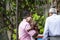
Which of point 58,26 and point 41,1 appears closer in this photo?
point 58,26

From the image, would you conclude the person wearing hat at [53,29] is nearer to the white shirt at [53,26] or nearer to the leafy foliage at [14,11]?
the white shirt at [53,26]

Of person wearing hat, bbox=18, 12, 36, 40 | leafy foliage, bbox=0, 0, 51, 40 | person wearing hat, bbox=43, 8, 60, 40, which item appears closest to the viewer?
person wearing hat, bbox=43, 8, 60, 40

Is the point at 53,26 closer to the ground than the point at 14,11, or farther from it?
farther from it

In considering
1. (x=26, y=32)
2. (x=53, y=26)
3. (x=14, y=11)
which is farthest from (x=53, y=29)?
(x=14, y=11)

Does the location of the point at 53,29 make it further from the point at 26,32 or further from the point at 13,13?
the point at 13,13

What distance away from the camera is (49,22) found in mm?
5258

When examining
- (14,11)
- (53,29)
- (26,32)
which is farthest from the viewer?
(14,11)

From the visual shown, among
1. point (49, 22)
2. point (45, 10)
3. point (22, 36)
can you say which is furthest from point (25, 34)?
point (45, 10)

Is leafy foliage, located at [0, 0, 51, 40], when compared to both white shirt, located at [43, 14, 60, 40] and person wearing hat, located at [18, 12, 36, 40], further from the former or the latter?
white shirt, located at [43, 14, 60, 40]

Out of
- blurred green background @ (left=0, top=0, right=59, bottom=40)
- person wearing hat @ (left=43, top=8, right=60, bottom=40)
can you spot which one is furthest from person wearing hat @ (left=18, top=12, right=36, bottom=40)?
blurred green background @ (left=0, top=0, right=59, bottom=40)

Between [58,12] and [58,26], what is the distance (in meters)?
0.28

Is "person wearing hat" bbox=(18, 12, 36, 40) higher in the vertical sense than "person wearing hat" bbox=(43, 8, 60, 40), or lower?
lower

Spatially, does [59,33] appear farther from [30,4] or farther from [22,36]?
[30,4]

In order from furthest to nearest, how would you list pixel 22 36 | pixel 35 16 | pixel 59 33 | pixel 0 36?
pixel 0 36, pixel 35 16, pixel 22 36, pixel 59 33
